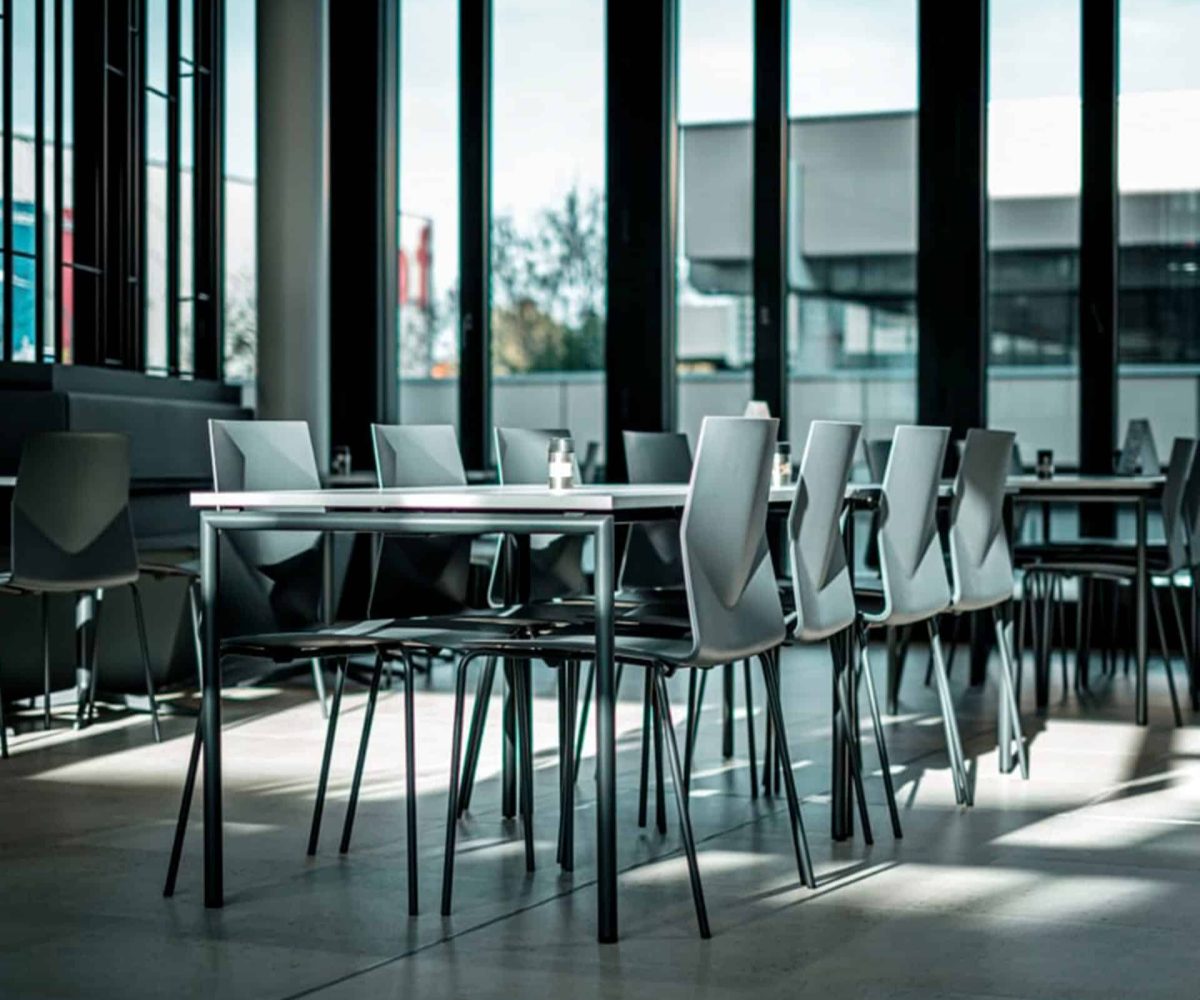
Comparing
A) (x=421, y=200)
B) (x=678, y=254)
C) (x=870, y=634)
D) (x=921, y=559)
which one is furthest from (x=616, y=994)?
(x=421, y=200)

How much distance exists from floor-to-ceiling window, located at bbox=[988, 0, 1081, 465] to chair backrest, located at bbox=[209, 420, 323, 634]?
4896mm

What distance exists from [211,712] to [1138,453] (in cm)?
491

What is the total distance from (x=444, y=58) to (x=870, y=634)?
386cm

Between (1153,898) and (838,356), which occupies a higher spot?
(838,356)

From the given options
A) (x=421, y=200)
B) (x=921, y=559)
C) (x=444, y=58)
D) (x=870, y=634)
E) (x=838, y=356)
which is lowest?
(x=870, y=634)

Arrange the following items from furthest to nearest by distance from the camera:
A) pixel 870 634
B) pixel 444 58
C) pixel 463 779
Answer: pixel 444 58 → pixel 870 634 → pixel 463 779

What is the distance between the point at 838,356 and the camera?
918 cm

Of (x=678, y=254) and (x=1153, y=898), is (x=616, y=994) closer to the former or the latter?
(x=1153, y=898)

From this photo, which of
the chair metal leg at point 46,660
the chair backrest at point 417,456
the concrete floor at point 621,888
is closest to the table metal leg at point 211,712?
the concrete floor at point 621,888

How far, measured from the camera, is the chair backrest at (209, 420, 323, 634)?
4.25 metres

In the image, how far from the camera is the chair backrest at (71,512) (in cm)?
558

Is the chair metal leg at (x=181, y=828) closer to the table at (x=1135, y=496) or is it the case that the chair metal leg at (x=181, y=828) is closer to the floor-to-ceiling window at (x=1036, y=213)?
the table at (x=1135, y=496)

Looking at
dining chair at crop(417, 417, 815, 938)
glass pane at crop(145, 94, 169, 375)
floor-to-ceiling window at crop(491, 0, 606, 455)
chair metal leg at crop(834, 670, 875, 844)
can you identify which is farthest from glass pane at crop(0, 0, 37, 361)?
dining chair at crop(417, 417, 815, 938)

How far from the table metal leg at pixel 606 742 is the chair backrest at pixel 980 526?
5.91ft
